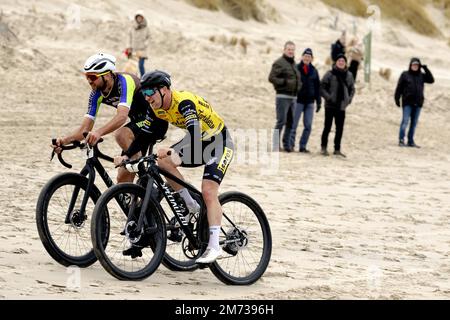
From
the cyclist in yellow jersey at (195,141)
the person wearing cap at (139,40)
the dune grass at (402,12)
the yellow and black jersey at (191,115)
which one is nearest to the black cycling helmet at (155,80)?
the cyclist in yellow jersey at (195,141)

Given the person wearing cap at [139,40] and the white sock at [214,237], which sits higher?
the person wearing cap at [139,40]

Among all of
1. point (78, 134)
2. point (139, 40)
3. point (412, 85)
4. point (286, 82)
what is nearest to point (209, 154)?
point (78, 134)

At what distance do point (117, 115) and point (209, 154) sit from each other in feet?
2.60

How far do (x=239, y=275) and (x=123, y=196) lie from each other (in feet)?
3.60

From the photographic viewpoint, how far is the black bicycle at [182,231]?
7922mm

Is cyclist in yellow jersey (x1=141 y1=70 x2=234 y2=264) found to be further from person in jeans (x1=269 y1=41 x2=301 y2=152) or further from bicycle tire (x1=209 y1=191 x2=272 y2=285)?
person in jeans (x1=269 y1=41 x2=301 y2=152)

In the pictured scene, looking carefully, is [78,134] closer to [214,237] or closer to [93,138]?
[93,138]

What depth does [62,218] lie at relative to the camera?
8398 mm

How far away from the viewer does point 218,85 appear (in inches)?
941

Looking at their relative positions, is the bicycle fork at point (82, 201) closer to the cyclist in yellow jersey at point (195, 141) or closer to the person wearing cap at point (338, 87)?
the cyclist in yellow jersey at point (195, 141)

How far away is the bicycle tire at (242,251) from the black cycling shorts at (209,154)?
243 millimetres
